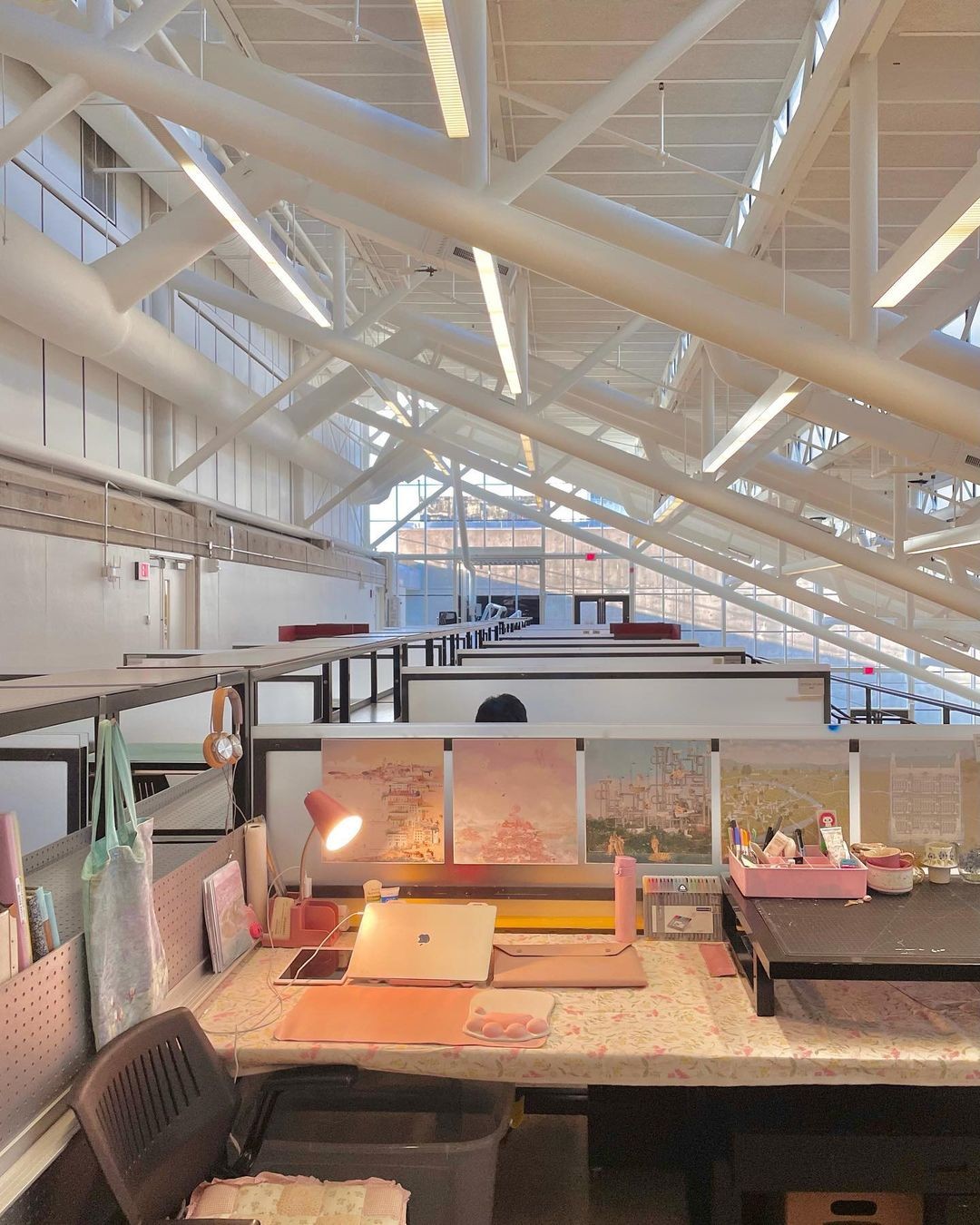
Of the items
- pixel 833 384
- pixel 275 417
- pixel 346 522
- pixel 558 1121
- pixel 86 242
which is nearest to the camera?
pixel 558 1121

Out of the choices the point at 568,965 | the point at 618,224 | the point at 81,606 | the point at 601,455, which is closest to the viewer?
the point at 568,965

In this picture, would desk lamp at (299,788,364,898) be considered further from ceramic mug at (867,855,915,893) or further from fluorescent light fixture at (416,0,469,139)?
fluorescent light fixture at (416,0,469,139)

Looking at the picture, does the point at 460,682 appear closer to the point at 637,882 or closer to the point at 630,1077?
the point at 637,882

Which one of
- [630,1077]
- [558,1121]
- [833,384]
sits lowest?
[558,1121]

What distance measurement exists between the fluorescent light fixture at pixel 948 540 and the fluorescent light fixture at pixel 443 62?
21.6 ft

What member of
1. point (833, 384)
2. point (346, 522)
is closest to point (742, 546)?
point (346, 522)

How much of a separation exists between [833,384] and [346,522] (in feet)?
53.3

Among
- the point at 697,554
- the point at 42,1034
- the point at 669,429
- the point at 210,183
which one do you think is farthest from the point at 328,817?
the point at 697,554

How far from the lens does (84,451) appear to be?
8.06 meters

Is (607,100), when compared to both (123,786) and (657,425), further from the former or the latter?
(657,425)

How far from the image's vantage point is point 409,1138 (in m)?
2.17

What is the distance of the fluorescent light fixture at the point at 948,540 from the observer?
8203mm

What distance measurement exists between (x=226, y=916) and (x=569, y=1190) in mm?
1283

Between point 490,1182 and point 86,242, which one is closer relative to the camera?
point 490,1182
